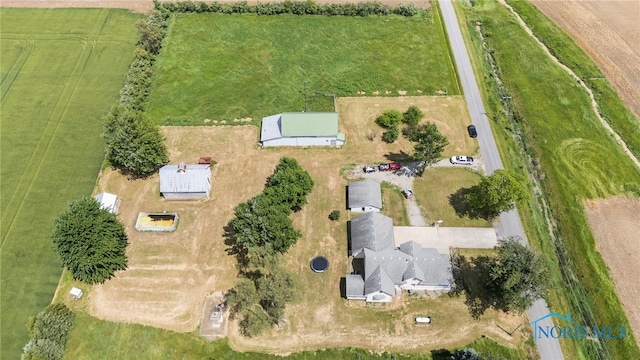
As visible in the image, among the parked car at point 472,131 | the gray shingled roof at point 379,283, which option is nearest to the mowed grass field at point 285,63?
the parked car at point 472,131

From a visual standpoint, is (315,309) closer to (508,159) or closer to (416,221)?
(416,221)

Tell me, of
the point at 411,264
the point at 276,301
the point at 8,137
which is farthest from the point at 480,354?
the point at 8,137

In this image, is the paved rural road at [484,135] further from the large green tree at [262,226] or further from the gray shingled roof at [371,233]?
the large green tree at [262,226]

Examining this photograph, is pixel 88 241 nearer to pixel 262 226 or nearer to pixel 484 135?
pixel 262 226

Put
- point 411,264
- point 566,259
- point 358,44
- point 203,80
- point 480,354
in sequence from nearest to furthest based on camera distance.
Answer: point 480,354
point 411,264
point 566,259
point 203,80
point 358,44

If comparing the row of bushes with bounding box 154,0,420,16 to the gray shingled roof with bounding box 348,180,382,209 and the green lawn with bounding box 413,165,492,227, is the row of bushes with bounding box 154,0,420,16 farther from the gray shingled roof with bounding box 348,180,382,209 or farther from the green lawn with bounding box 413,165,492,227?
the gray shingled roof with bounding box 348,180,382,209

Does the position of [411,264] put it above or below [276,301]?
above
